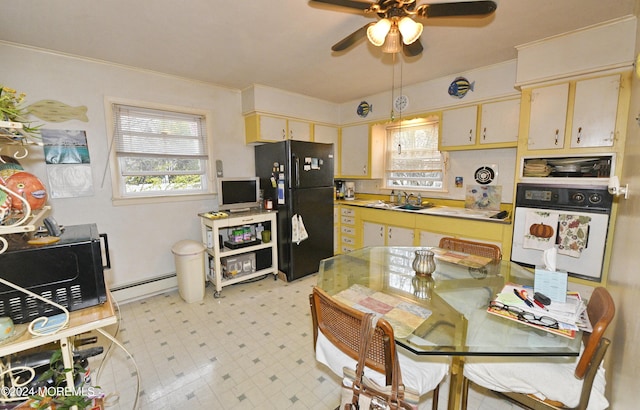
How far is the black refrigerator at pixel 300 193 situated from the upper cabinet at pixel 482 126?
1.53 meters

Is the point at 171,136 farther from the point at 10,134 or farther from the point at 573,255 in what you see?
the point at 573,255

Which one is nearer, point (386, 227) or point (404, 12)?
point (404, 12)

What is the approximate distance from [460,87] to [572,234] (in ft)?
6.25

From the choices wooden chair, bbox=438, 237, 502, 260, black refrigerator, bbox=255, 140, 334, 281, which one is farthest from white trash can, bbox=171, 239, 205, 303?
wooden chair, bbox=438, 237, 502, 260

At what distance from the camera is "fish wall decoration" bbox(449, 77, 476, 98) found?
3.07 metres

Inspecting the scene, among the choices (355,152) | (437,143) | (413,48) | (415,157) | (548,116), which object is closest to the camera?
(413,48)

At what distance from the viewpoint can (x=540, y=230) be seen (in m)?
2.40

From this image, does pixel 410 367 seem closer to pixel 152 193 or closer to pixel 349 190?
pixel 152 193

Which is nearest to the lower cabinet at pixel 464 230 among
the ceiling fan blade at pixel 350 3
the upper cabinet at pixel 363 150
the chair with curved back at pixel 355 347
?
the upper cabinet at pixel 363 150

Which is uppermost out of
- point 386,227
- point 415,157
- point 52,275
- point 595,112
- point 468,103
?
point 468,103

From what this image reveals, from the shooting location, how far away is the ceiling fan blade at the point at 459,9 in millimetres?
1387

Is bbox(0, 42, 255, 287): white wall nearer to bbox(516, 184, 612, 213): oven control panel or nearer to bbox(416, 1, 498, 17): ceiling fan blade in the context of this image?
bbox(416, 1, 498, 17): ceiling fan blade

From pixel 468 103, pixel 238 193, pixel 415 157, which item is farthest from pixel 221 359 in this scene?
pixel 468 103

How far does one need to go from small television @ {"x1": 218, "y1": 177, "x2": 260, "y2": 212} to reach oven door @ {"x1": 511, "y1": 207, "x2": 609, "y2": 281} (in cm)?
295
